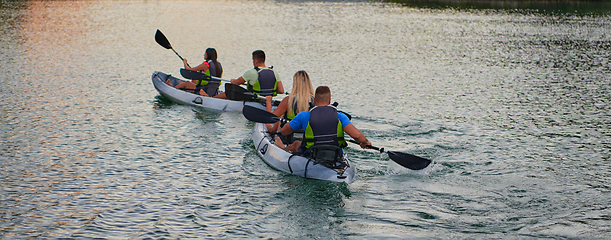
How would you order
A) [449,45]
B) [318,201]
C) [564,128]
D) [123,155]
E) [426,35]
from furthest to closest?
1. [426,35]
2. [449,45]
3. [564,128]
4. [123,155]
5. [318,201]

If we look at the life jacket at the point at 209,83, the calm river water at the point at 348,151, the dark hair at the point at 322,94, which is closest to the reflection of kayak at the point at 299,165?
the calm river water at the point at 348,151

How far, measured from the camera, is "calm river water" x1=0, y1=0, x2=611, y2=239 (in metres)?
7.69

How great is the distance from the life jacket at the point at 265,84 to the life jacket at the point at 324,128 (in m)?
4.71

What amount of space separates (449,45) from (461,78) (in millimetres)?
11024

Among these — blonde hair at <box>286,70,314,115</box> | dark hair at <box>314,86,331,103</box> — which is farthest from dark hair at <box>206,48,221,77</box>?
dark hair at <box>314,86,331,103</box>

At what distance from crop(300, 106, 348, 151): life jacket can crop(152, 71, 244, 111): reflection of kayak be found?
6.15 metres

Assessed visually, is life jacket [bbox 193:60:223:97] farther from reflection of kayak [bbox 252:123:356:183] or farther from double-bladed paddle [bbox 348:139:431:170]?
double-bladed paddle [bbox 348:139:431:170]

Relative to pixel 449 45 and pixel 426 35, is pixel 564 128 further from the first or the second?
pixel 426 35

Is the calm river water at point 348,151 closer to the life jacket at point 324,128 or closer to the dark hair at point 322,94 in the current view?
the life jacket at point 324,128

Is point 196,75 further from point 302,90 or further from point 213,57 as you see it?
point 302,90

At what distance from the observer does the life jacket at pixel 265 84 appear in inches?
519

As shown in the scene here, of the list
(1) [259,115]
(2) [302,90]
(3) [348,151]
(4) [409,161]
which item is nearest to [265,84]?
(3) [348,151]

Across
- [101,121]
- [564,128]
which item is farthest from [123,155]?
[564,128]

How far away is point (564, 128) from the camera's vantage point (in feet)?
44.3
